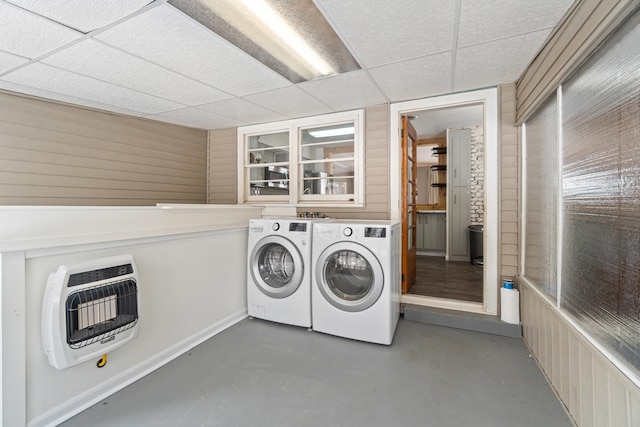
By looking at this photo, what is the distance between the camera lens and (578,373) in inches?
57.4

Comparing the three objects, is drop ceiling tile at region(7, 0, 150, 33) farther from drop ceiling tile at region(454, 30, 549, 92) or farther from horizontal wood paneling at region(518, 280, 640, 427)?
horizontal wood paneling at region(518, 280, 640, 427)

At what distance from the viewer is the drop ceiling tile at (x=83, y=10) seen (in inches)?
58.0

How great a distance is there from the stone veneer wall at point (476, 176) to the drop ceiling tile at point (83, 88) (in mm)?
5171

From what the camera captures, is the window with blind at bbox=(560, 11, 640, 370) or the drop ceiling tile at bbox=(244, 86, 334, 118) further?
the drop ceiling tile at bbox=(244, 86, 334, 118)

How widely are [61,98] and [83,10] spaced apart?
1.76 m

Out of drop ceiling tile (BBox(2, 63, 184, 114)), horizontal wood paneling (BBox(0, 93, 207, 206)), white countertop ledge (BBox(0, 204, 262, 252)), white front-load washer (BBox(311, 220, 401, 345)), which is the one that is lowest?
white front-load washer (BBox(311, 220, 401, 345))

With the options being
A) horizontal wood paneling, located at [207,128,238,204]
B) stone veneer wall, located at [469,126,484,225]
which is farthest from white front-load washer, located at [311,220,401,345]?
stone veneer wall, located at [469,126,484,225]

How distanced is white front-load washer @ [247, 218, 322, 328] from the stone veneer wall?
419cm

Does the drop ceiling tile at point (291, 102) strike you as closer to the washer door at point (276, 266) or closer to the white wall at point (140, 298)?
the white wall at point (140, 298)

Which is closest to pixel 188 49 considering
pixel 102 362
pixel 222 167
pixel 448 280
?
pixel 102 362

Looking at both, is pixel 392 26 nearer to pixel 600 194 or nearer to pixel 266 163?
pixel 600 194

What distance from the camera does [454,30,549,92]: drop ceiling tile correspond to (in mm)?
1903

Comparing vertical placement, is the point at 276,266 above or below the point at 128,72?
below

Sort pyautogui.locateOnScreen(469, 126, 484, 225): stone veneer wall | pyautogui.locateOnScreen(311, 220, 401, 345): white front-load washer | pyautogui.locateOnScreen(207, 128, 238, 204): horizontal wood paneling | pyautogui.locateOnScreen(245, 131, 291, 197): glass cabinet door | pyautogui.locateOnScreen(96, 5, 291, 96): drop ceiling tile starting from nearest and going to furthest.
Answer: pyautogui.locateOnScreen(96, 5, 291, 96): drop ceiling tile → pyautogui.locateOnScreen(311, 220, 401, 345): white front-load washer → pyautogui.locateOnScreen(245, 131, 291, 197): glass cabinet door → pyautogui.locateOnScreen(207, 128, 238, 204): horizontal wood paneling → pyautogui.locateOnScreen(469, 126, 484, 225): stone veneer wall
